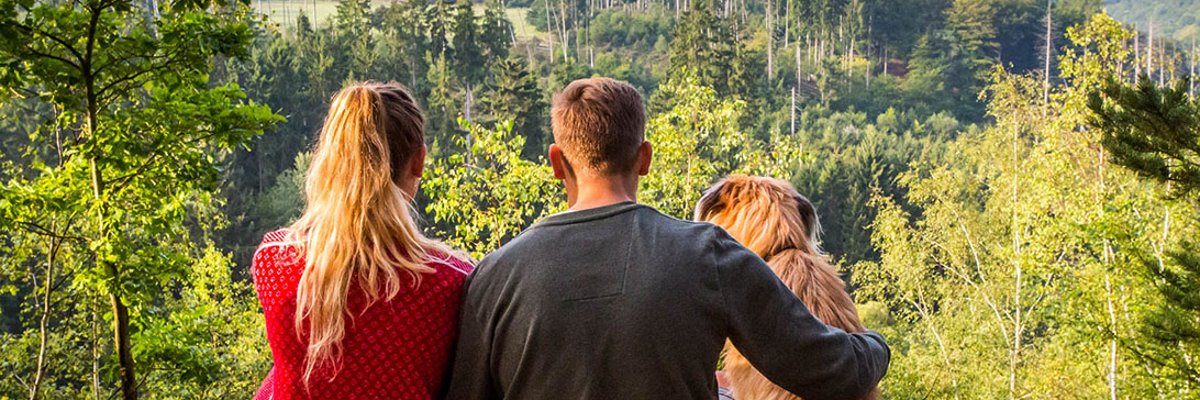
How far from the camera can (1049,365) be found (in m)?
19.1

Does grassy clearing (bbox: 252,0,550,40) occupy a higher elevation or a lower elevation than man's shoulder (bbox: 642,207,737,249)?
higher

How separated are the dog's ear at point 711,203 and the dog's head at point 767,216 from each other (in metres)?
0.02

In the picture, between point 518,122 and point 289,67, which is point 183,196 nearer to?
point 518,122

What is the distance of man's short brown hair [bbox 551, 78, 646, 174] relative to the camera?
191cm

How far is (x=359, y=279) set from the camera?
2.01 metres

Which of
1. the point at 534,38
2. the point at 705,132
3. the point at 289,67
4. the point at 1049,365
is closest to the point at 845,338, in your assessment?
the point at 705,132

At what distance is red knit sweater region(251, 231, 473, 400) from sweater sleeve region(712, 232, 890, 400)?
20.7 inches

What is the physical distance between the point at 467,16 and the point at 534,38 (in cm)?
2752

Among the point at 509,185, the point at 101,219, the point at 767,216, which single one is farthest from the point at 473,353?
the point at 509,185

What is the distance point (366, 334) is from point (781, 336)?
0.74m

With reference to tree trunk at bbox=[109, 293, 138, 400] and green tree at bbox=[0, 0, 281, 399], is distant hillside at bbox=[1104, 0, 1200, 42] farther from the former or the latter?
tree trunk at bbox=[109, 293, 138, 400]

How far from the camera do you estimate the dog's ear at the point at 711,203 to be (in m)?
2.83

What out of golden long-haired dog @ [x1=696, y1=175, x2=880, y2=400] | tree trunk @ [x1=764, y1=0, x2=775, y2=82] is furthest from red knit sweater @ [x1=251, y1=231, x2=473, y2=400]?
tree trunk @ [x1=764, y1=0, x2=775, y2=82]

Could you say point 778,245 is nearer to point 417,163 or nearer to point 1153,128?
point 417,163
